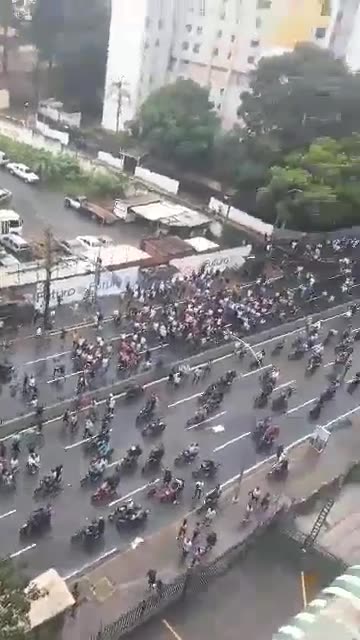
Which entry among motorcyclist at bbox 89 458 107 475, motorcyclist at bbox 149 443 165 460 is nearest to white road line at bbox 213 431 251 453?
motorcyclist at bbox 149 443 165 460

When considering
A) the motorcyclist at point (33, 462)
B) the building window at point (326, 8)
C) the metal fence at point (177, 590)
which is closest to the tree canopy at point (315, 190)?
the building window at point (326, 8)

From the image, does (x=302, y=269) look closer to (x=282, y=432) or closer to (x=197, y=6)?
(x=282, y=432)

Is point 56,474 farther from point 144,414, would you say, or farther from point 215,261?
point 215,261

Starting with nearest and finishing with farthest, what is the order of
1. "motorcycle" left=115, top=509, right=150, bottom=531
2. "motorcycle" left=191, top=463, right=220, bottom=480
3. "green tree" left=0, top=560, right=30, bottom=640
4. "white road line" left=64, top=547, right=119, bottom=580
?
1. "green tree" left=0, top=560, right=30, bottom=640
2. "white road line" left=64, top=547, right=119, bottom=580
3. "motorcycle" left=115, top=509, right=150, bottom=531
4. "motorcycle" left=191, top=463, right=220, bottom=480

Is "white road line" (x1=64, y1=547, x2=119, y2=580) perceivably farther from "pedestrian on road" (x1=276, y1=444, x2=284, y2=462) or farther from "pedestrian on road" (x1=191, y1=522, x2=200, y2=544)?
"pedestrian on road" (x1=276, y1=444, x2=284, y2=462)

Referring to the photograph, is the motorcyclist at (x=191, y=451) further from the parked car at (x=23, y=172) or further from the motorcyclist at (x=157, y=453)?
→ the parked car at (x=23, y=172)

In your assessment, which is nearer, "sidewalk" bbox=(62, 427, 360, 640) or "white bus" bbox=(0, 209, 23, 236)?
"sidewalk" bbox=(62, 427, 360, 640)
